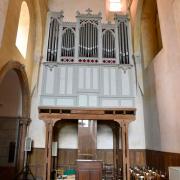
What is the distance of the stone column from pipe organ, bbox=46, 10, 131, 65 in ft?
8.82

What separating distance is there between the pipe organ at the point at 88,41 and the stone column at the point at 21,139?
8.82ft

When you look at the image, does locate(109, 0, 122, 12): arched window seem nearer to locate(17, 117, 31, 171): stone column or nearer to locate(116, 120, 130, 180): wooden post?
locate(116, 120, 130, 180): wooden post

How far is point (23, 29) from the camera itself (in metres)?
8.69

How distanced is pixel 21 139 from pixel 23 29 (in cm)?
441

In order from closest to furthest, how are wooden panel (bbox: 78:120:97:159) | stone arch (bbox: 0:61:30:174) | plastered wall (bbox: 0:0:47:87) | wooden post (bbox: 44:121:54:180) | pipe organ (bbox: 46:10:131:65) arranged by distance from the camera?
plastered wall (bbox: 0:0:47:87), wooden post (bbox: 44:121:54:180), wooden panel (bbox: 78:120:97:159), stone arch (bbox: 0:61:30:174), pipe organ (bbox: 46:10:131:65)

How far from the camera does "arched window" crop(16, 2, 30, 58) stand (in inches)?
330

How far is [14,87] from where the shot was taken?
28.8 feet

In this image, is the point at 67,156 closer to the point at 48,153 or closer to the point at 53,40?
the point at 48,153

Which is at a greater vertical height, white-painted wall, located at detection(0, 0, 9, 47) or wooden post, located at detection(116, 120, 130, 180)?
white-painted wall, located at detection(0, 0, 9, 47)

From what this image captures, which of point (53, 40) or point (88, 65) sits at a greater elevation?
point (53, 40)

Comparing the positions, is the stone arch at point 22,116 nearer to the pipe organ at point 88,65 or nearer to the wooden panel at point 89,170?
the pipe organ at point 88,65

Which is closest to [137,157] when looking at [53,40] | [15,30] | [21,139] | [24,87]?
[21,139]

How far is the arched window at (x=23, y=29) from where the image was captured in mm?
8380

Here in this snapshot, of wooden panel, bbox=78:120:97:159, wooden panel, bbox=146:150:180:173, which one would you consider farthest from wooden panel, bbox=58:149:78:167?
wooden panel, bbox=146:150:180:173
